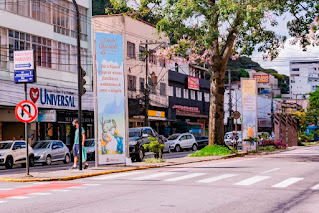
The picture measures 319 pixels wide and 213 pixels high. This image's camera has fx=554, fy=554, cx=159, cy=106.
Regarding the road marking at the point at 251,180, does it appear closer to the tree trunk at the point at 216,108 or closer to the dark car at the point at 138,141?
the dark car at the point at 138,141

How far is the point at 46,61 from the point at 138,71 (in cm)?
1812

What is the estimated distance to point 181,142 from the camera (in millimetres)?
50125

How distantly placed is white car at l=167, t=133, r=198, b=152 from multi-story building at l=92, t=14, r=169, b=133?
3338 mm

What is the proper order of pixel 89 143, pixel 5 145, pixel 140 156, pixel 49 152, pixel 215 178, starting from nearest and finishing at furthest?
pixel 215 178, pixel 140 156, pixel 5 145, pixel 49 152, pixel 89 143

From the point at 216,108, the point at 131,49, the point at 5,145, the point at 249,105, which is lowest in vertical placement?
the point at 5,145

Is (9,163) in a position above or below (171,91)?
below

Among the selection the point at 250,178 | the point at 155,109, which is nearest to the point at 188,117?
the point at 155,109

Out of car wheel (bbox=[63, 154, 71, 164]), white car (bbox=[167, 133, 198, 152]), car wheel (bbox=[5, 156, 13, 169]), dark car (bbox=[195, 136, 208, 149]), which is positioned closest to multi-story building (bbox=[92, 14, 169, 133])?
white car (bbox=[167, 133, 198, 152])

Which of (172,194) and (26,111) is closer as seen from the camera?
(172,194)

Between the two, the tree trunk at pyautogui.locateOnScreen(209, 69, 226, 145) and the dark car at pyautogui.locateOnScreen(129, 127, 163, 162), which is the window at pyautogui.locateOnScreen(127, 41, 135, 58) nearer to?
the tree trunk at pyautogui.locateOnScreen(209, 69, 226, 145)

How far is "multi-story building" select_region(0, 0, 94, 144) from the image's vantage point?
118 feet

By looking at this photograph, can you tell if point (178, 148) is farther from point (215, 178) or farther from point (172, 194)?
point (172, 194)

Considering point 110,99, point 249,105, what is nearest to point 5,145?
point 110,99

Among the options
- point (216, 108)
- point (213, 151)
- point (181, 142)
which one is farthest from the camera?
point (181, 142)
